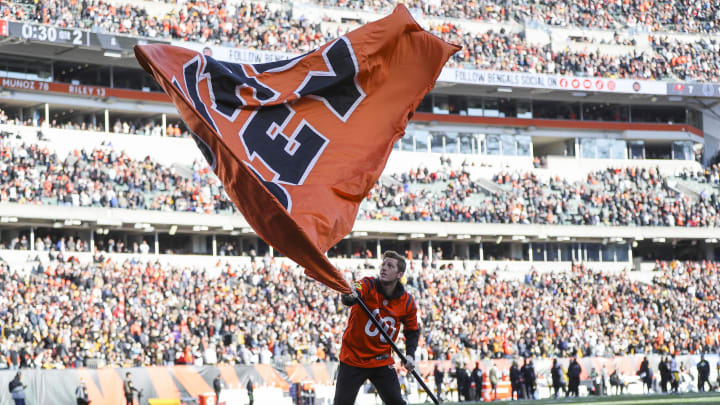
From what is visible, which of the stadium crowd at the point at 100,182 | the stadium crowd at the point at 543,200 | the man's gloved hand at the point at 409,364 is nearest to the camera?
the man's gloved hand at the point at 409,364

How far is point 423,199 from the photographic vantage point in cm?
5691

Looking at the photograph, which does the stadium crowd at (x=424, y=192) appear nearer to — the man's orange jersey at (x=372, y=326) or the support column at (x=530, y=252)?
the support column at (x=530, y=252)

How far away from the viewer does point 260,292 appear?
42.5 metres

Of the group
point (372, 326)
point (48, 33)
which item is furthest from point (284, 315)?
point (372, 326)

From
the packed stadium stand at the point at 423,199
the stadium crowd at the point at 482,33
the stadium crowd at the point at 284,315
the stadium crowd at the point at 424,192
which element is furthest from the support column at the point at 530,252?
the stadium crowd at the point at 482,33

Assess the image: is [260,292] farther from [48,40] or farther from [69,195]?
[48,40]

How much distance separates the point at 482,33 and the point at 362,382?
5945 cm

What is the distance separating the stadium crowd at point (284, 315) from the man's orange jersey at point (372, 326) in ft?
71.3

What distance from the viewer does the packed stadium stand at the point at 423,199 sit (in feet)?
125

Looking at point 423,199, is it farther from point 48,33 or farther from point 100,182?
point 48,33

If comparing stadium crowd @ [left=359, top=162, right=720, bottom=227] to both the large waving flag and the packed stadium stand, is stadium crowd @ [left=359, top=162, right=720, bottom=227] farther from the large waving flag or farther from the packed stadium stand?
the large waving flag

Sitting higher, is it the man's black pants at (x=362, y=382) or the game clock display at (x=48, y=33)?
the game clock display at (x=48, y=33)

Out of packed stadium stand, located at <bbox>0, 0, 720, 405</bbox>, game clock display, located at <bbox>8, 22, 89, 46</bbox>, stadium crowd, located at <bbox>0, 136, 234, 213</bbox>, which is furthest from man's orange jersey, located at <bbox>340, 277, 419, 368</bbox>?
game clock display, located at <bbox>8, 22, 89, 46</bbox>

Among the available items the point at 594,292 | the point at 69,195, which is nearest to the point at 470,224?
the point at 594,292
